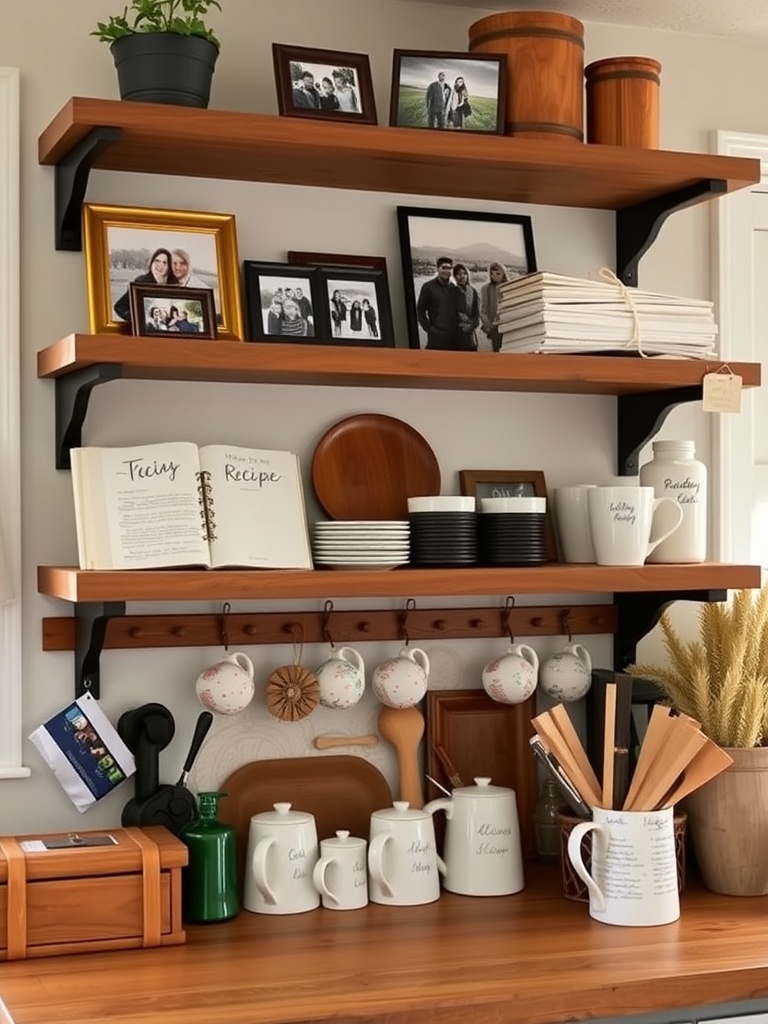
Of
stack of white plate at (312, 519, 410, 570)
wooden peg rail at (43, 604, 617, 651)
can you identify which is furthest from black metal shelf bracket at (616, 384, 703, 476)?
stack of white plate at (312, 519, 410, 570)

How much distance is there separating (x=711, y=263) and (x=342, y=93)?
83 cm

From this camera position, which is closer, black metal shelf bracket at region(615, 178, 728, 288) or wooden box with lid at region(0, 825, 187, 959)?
wooden box with lid at region(0, 825, 187, 959)

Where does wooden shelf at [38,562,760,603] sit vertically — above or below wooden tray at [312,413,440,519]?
below

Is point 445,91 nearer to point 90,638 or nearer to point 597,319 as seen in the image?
point 597,319

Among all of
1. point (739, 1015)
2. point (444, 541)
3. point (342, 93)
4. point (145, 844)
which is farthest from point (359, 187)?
point (739, 1015)

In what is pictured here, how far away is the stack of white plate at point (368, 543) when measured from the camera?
90.6 inches

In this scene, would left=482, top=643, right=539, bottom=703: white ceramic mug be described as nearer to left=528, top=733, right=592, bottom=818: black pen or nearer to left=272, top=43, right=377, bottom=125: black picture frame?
left=528, top=733, right=592, bottom=818: black pen

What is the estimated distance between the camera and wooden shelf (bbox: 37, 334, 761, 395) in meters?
2.10

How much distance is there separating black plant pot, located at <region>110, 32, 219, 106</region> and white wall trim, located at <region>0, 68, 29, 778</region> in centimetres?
23

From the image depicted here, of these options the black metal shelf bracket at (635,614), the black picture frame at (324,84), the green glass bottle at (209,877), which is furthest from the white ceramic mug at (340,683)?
the black picture frame at (324,84)

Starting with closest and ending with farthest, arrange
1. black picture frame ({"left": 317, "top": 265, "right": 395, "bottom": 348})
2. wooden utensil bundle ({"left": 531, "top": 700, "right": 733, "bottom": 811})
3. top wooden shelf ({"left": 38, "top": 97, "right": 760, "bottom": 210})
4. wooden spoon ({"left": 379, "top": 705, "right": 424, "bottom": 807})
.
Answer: top wooden shelf ({"left": 38, "top": 97, "right": 760, "bottom": 210}) → wooden utensil bundle ({"left": 531, "top": 700, "right": 733, "bottom": 811}) → black picture frame ({"left": 317, "top": 265, "right": 395, "bottom": 348}) → wooden spoon ({"left": 379, "top": 705, "right": 424, "bottom": 807})

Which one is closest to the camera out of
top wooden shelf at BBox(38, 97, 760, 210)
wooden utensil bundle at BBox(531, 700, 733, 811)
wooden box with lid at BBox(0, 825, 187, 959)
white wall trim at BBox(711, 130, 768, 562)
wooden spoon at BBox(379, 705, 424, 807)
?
wooden box with lid at BBox(0, 825, 187, 959)

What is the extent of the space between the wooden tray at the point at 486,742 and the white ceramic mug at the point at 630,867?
0.32 meters

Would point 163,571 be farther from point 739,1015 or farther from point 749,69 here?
point 749,69
